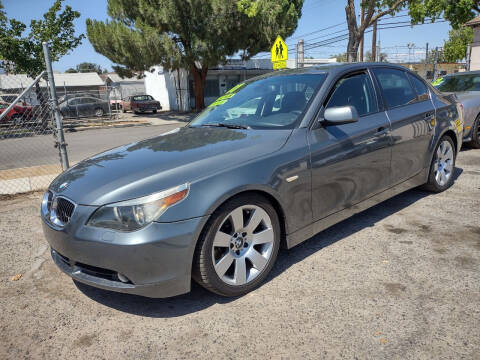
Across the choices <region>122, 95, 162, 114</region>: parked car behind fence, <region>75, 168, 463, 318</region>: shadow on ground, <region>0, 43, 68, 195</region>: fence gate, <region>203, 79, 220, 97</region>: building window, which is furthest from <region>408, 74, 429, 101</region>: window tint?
<region>203, 79, 220, 97</region>: building window

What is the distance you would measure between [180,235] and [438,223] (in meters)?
2.98

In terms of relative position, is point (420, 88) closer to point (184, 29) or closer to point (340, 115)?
point (340, 115)

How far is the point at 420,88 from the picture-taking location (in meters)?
4.60

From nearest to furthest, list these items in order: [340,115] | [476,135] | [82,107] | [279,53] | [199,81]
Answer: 1. [340,115]
2. [476,135]
3. [279,53]
4. [82,107]
5. [199,81]

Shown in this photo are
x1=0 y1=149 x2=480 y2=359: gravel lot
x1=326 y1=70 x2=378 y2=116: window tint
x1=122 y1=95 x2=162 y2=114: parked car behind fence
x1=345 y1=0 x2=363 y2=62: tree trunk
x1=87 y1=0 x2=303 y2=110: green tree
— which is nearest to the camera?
x1=0 y1=149 x2=480 y2=359: gravel lot

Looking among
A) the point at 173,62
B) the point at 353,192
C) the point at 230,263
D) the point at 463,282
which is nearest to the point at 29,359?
the point at 230,263

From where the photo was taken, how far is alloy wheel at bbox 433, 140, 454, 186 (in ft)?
15.8

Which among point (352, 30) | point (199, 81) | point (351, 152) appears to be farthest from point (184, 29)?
point (351, 152)

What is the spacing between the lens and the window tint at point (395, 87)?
13.3 feet

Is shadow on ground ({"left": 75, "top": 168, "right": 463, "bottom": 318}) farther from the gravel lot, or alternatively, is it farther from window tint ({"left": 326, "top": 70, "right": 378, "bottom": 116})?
window tint ({"left": 326, "top": 70, "right": 378, "bottom": 116})

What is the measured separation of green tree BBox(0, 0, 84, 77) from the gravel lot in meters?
19.7

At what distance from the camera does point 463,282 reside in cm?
294

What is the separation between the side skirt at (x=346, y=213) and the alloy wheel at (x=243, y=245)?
262 mm

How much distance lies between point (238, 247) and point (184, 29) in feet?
67.4
